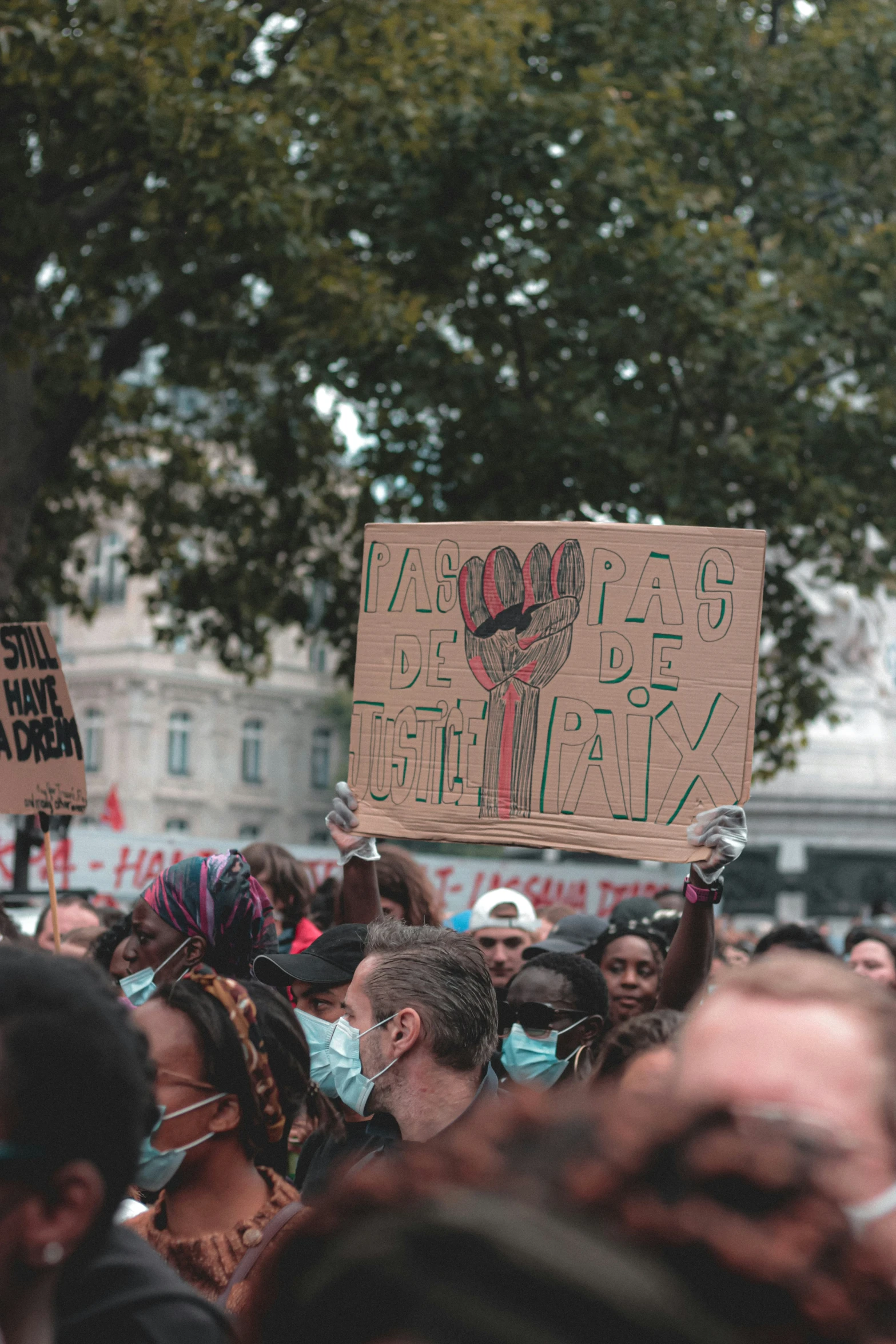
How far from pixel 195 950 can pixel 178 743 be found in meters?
48.3

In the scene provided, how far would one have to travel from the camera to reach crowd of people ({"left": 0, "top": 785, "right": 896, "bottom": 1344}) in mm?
940

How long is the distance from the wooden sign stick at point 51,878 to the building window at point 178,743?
46224mm

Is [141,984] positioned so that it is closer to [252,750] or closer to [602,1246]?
[602,1246]

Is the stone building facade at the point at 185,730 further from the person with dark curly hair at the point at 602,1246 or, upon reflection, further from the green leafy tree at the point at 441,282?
the person with dark curly hair at the point at 602,1246

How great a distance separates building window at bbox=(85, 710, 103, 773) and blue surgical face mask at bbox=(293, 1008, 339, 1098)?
47.2 m

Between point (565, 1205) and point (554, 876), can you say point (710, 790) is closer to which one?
point (565, 1205)

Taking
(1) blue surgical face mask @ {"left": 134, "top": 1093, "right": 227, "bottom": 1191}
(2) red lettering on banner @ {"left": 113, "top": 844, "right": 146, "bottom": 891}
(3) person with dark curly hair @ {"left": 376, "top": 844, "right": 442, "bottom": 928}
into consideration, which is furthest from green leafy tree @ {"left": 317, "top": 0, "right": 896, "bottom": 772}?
(1) blue surgical face mask @ {"left": 134, "top": 1093, "right": 227, "bottom": 1191}

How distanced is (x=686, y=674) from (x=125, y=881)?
7916 millimetres

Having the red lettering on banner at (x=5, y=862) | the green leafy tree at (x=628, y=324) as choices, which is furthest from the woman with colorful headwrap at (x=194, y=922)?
the green leafy tree at (x=628, y=324)

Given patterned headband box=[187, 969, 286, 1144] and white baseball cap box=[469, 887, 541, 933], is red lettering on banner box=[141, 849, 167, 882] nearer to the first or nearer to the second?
white baseball cap box=[469, 887, 541, 933]

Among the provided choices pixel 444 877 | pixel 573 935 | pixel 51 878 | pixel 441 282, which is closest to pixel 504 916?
pixel 573 935

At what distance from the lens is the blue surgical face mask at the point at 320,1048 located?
349 centimetres

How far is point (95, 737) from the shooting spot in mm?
50688

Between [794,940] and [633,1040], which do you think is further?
[794,940]
